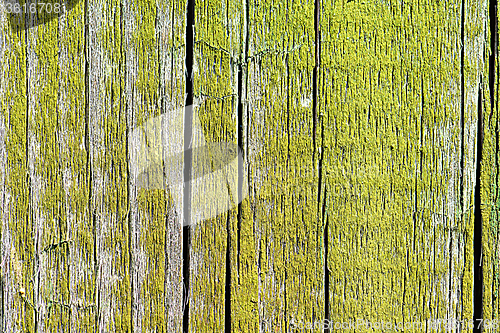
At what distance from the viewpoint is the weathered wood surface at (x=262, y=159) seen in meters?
1.25

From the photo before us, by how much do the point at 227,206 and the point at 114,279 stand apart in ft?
1.59

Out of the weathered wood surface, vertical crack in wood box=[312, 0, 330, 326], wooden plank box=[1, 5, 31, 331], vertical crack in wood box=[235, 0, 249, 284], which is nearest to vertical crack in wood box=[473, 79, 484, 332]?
the weathered wood surface

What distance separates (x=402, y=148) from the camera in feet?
A: 4.10

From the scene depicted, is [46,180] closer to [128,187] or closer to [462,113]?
[128,187]

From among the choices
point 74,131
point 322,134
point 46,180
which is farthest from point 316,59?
point 46,180

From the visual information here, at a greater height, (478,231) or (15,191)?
(15,191)

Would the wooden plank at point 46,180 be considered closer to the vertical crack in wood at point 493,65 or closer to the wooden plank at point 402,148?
the wooden plank at point 402,148

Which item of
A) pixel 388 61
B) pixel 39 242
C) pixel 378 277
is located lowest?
pixel 378 277

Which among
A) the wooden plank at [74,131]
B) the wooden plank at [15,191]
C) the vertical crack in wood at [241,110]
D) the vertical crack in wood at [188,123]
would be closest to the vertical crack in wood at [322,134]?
the vertical crack in wood at [241,110]

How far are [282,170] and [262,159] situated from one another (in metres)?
0.08

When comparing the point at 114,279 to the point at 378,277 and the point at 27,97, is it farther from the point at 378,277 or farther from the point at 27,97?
the point at 378,277

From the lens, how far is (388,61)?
125 centimetres

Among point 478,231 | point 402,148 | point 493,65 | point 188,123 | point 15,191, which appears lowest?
point 478,231

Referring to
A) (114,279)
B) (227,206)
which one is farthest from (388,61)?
(114,279)
